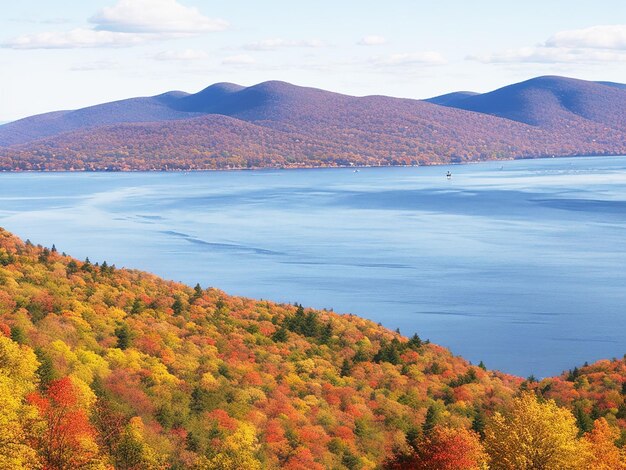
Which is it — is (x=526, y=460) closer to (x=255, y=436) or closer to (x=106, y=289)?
(x=255, y=436)

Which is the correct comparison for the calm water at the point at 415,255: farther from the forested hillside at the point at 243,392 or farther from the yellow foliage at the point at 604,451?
the yellow foliage at the point at 604,451

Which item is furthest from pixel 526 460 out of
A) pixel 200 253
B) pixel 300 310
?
pixel 200 253

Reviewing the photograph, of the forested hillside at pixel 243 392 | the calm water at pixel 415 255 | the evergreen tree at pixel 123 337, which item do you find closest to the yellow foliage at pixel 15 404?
the forested hillside at pixel 243 392

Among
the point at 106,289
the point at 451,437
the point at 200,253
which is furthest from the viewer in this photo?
the point at 200,253

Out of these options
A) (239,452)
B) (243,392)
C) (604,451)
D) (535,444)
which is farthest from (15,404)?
(604,451)

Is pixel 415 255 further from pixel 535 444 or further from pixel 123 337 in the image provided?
pixel 535 444

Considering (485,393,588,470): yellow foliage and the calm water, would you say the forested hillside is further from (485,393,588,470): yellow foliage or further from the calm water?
the calm water

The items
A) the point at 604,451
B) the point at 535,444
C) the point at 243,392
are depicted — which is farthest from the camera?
the point at 243,392
